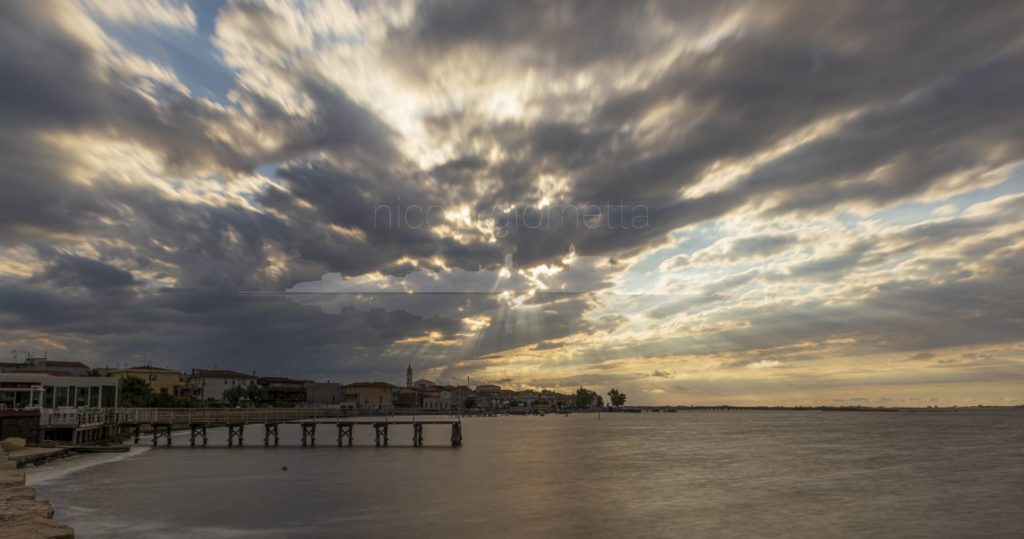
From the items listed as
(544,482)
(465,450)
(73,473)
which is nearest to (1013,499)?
(544,482)

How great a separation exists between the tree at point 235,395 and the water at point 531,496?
106m

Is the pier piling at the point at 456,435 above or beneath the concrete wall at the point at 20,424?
beneath

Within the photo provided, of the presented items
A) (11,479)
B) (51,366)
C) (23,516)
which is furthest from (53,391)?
(51,366)

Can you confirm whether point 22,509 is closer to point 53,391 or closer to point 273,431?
point 53,391

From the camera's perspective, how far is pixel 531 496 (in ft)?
153

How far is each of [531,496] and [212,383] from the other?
170730 mm

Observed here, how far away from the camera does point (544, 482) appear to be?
2169 inches

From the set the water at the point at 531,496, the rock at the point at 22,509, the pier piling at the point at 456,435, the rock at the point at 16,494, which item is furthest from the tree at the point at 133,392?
the rock at the point at 22,509

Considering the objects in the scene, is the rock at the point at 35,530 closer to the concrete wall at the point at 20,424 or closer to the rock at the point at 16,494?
the rock at the point at 16,494

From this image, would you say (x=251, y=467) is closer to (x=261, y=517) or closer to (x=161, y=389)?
(x=261, y=517)

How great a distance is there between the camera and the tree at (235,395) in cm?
17750

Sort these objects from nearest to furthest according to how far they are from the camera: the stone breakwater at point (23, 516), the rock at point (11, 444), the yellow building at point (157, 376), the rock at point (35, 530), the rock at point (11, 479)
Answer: the rock at point (35, 530) < the stone breakwater at point (23, 516) < the rock at point (11, 479) < the rock at point (11, 444) < the yellow building at point (157, 376)

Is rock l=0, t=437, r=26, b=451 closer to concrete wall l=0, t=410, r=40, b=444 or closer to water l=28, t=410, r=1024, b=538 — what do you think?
→ concrete wall l=0, t=410, r=40, b=444

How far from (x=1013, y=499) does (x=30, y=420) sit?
79276 millimetres
